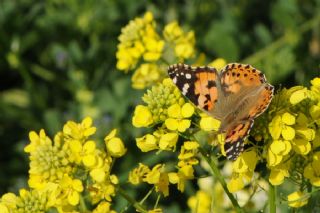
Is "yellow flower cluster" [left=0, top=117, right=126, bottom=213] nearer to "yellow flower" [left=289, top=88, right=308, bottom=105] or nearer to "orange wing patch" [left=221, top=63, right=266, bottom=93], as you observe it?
"orange wing patch" [left=221, top=63, right=266, bottom=93]

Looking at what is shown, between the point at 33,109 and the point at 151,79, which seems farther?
the point at 33,109

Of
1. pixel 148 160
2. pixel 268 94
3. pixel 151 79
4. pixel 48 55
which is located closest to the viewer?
pixel 268 94

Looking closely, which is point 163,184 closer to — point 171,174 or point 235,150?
point 171,174

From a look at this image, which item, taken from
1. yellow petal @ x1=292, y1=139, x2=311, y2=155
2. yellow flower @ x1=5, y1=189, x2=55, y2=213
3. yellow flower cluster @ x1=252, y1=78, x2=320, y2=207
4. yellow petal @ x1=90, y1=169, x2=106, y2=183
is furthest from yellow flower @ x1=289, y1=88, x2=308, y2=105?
yellow flower @ x1=5, y1=189, x2=55, y2=213

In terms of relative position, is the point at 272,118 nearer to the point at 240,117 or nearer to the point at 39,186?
the point at 240,117

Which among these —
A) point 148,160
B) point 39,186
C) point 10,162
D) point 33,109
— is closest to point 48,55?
point 33,109

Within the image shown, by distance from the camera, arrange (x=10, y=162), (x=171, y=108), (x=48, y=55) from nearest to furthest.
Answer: (x=171, y=108) < (x=10, y=162) < (x=48, y=55)

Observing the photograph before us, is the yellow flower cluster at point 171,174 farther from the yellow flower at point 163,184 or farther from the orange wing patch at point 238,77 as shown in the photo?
the orange wing patch at point 238,77

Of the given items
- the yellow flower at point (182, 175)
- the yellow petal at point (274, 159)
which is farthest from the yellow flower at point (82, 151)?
the yellow petal at point (274, 159)
